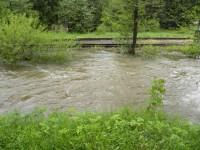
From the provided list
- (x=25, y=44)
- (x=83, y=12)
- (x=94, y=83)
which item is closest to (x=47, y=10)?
(x=83, y=12)

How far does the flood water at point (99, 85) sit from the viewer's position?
52.1 feet

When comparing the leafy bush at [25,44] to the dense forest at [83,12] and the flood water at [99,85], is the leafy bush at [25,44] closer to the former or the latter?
the flood water at [99,85]

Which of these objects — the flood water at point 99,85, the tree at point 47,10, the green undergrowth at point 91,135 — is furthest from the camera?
the tree at point 47,10

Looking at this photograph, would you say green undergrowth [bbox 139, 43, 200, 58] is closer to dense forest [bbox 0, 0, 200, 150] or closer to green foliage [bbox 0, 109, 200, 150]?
dense forest [bbox 0, 0, 200, 150]

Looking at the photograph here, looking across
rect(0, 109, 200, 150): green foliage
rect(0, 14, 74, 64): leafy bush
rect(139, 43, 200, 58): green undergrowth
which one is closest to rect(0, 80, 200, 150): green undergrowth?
rect(0, 109, 200, 150): green foliage

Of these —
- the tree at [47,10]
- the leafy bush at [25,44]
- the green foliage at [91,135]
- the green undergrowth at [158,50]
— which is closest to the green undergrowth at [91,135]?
the green foliage at [91,135]

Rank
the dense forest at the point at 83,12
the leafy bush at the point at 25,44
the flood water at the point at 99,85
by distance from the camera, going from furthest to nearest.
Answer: the dense forest at the point at 83,12, the leafy bush at the point at 25,44, the flood water at the point at 99,85

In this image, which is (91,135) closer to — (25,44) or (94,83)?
(94,83)

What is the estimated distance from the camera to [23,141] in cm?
878

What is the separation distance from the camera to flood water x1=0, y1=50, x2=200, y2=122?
52.1 feet

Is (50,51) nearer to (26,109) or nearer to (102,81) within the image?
(102,81)

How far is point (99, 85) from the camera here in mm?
19406

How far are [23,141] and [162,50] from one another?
982 inches

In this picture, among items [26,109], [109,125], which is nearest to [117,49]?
[26,109]
